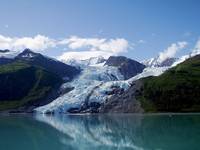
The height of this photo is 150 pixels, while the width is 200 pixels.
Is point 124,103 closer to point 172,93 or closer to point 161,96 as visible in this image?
point 161,96

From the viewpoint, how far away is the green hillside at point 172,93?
14502 centimetres

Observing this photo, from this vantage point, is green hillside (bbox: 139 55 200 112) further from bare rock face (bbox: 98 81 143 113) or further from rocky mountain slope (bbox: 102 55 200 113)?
bare rock face (bbox: 98 81 143 113)

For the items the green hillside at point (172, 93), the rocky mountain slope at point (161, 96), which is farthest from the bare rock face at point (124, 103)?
the green hillside at point (172, 93)

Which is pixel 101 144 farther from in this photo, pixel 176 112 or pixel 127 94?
pixel 127 94

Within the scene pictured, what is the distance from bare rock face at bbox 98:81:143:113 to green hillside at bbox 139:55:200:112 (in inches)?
105

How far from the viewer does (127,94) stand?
160 meters

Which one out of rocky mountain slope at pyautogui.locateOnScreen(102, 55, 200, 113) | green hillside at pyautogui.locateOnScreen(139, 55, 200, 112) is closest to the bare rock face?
rocky mountain slope at pyautogui.locateOnScreen(102, 55, 200, 113)

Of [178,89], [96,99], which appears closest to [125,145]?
[178,89]

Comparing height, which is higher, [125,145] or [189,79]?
[189,79]

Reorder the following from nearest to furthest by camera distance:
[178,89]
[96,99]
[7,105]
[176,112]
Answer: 1. [176,112]
2. [178,89]
3. [96,99]
4. [7,105]

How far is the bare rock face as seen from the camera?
14988cm

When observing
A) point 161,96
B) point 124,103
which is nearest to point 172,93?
point 161,96

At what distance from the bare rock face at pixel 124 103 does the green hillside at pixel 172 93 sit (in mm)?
2677

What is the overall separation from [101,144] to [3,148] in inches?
473
